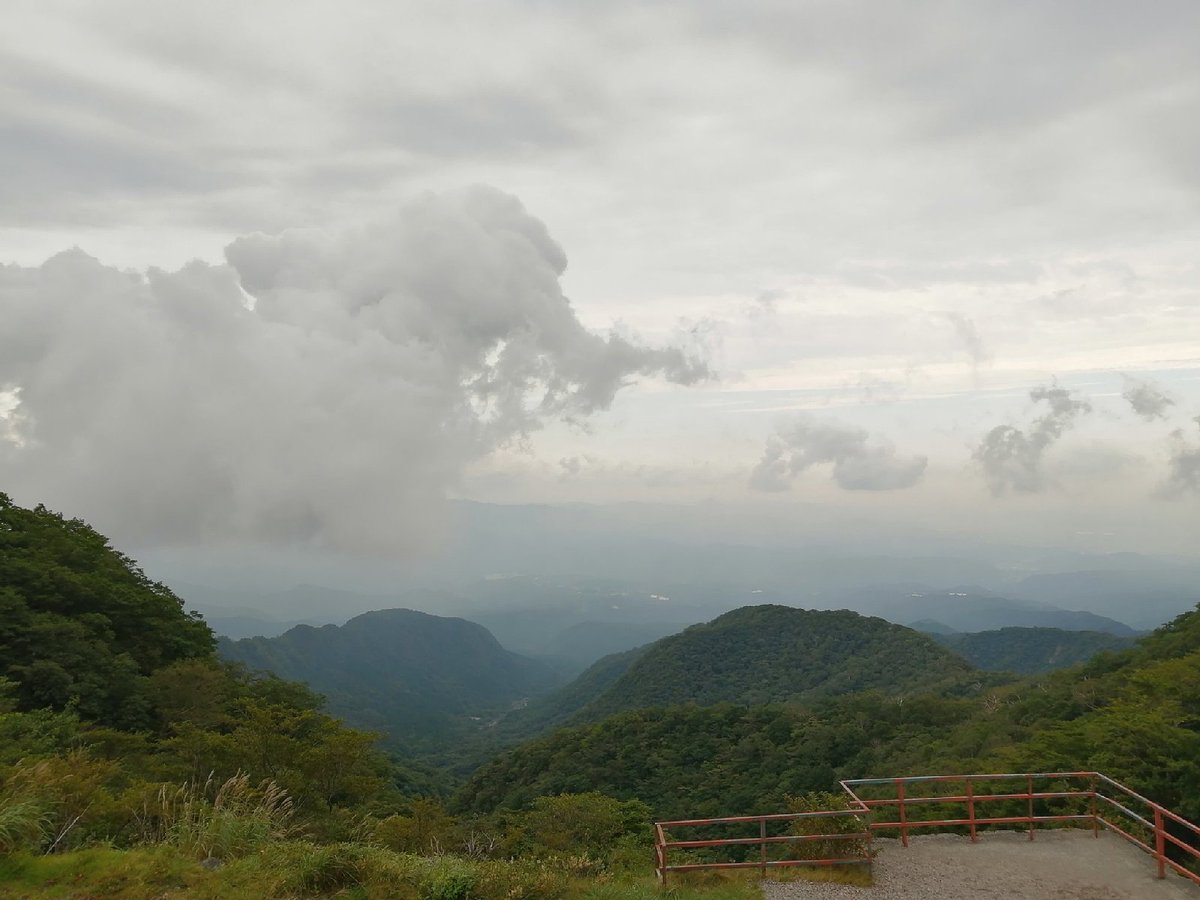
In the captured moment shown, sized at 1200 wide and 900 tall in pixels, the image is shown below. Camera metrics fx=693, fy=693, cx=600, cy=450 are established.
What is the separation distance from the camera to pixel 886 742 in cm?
5166

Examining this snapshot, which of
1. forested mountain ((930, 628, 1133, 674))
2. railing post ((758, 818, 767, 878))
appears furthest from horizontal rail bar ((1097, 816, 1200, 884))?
forested mountain ((930, 628, 1133, 674))

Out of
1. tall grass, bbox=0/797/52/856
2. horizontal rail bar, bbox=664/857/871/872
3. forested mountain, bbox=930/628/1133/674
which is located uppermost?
tall grass, bbox=0/797/52/856

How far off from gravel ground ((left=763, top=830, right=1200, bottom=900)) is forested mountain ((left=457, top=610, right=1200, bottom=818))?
6.18 meters

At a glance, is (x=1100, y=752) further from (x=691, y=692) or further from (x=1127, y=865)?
(x=691, y=692)

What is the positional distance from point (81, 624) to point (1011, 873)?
27502 millimetres

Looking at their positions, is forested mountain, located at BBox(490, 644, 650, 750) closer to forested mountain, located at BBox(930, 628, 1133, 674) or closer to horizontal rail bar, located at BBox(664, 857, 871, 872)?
forested mountain, located at BBox(930, 628, 1133, 674)

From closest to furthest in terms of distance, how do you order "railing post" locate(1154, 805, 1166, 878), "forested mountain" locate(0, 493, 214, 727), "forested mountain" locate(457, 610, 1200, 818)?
"railing post" locate(1154, 805, 1166, 878), "forested mountain" locate(457, 610, 1200, 818), "forested mountain" locate(0, 493, 214, 727)

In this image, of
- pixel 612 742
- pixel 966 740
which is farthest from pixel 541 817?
pixel 612 742

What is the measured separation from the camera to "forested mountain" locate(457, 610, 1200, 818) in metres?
18.1

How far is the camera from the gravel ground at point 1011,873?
377 inches

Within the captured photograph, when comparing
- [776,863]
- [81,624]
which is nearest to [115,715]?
[81,624]

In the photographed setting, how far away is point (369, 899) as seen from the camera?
8.34m

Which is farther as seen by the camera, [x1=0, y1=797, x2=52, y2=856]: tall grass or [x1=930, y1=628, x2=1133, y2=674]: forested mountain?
[x1=930, y1=628, x2=1133, y2=674]: forested mountain

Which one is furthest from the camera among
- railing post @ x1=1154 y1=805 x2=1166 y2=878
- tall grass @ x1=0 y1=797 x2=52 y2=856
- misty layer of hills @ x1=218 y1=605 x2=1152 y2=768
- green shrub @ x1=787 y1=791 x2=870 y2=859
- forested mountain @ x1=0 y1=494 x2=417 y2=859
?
misty layer of hills @ x1=218 y1=605 x2=1152 y2=768
